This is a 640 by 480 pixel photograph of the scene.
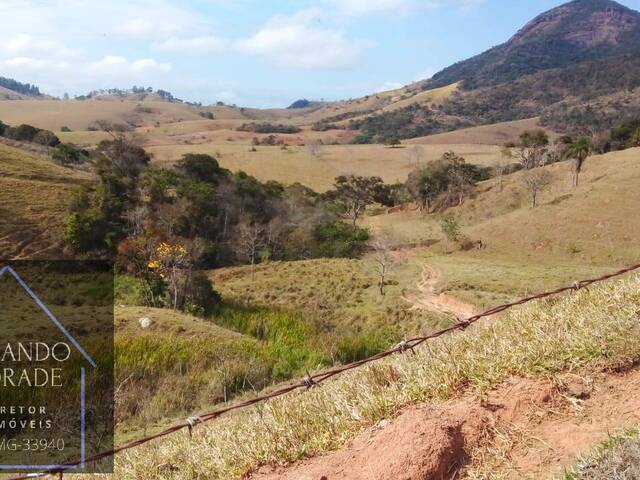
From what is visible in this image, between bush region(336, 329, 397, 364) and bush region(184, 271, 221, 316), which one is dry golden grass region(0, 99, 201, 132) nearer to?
bush region(184, 271, 221, 316)

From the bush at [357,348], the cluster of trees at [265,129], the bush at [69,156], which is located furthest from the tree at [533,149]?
the cluster of trees at [265,129]

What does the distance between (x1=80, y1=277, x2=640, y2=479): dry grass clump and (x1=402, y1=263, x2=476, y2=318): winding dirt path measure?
1812 centimetres

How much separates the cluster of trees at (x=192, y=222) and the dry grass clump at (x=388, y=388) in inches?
757

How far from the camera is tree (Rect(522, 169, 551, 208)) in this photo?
146 feet

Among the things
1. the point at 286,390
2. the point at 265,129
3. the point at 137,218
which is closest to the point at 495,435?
the point at 286,390

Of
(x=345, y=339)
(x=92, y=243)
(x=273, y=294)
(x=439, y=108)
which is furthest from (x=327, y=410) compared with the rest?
(x=439, y=108)

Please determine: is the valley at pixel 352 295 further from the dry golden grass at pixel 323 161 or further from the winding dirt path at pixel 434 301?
the dry golden grass at pixel 323 161

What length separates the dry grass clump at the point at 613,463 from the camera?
2.12 meters

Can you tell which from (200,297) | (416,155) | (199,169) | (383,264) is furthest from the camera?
(416,155)

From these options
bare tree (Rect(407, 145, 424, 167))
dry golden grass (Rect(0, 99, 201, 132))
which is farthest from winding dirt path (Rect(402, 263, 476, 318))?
A: dry golden grass (Rect(0, 99, 201, 132))

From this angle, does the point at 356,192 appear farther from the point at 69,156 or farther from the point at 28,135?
the point at 28,135

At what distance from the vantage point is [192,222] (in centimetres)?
3703

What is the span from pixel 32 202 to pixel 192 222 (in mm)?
9881

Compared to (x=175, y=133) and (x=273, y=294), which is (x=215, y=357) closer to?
(x=273, y=294)
